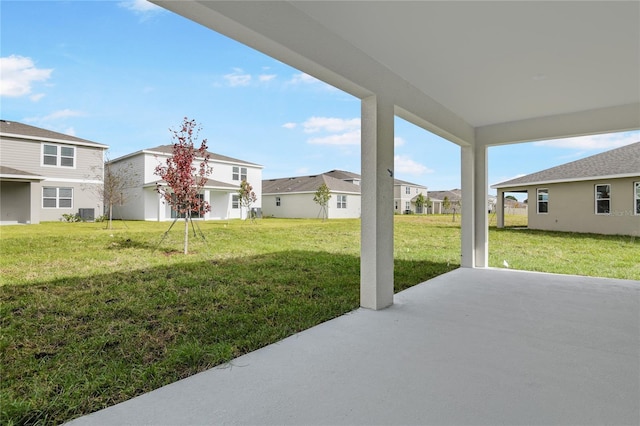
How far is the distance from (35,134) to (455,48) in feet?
51.8

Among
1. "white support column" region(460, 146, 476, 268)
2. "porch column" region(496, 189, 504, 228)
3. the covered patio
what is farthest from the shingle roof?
"porch column" region(496, 189, 504, 228)

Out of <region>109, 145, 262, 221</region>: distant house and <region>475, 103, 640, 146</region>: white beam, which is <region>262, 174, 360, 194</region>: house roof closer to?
<region>109, 145, 262, 221</region>: distant house

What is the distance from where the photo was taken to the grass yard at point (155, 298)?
2.28 meters

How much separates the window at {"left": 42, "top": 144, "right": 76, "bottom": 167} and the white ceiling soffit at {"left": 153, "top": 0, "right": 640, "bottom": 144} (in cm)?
1477

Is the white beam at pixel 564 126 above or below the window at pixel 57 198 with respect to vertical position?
above

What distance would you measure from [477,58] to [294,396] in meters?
3.71

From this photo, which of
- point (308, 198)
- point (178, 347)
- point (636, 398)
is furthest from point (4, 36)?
point (308, 198)

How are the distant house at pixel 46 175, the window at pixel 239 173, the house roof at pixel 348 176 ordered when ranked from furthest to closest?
the house roof at pixel 348 176 < the window at pixel 239 173 < the distant house at pixel 46 175

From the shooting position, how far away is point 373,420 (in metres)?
1.74

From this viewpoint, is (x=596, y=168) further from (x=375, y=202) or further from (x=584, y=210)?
(x=375, y=202)

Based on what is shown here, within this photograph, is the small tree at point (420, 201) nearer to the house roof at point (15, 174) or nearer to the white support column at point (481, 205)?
the white support column at point (481, 205)

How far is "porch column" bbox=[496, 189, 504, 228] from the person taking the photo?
1543 centimetres

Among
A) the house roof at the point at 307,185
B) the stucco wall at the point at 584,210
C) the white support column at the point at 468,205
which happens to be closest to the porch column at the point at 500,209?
the stucco wall at the point at 584,210

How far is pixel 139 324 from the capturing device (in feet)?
11.3
